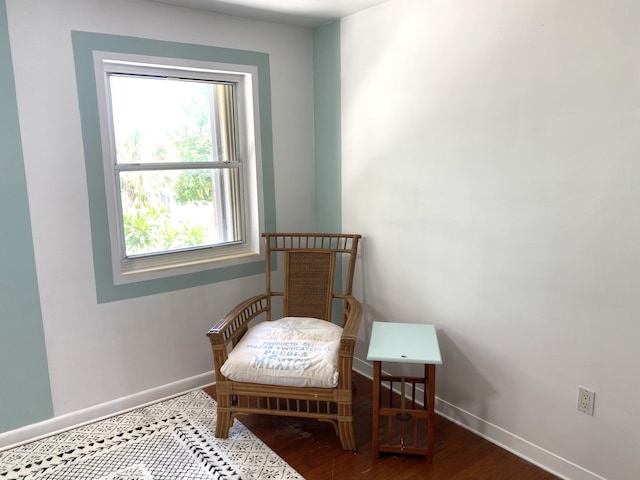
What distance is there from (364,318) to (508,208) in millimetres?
1298

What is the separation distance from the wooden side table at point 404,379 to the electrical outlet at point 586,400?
1.94ft

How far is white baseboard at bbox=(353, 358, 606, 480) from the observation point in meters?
2.04

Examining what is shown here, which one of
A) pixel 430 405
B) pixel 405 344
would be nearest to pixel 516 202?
pixel 405 344

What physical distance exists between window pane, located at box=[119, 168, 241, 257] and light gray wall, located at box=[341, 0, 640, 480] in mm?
954

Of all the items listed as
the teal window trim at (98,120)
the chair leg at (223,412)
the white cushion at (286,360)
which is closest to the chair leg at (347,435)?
the white cushion at (286,360)

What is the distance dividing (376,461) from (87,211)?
1.96 m

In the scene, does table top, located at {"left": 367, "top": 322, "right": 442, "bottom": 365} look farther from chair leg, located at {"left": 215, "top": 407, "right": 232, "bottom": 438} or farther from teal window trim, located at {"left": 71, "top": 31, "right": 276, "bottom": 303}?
teal window trim, located at {"left": 71, "top": 31, "right": 276, "bottom": 303}

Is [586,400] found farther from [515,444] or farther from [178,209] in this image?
[178,209]

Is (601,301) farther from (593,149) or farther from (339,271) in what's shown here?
(339,271)

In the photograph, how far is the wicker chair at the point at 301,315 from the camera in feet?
7.30

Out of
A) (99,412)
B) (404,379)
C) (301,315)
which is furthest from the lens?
(301,315)

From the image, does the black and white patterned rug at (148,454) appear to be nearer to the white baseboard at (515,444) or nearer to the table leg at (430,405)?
the table leg at (430,405)

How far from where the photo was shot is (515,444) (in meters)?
2.24

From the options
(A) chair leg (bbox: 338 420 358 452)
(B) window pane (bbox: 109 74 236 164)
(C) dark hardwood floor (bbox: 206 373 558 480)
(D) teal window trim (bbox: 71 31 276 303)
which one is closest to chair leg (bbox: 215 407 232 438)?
(C) dark hardwood floor (bbox: 206 373 558 480)
